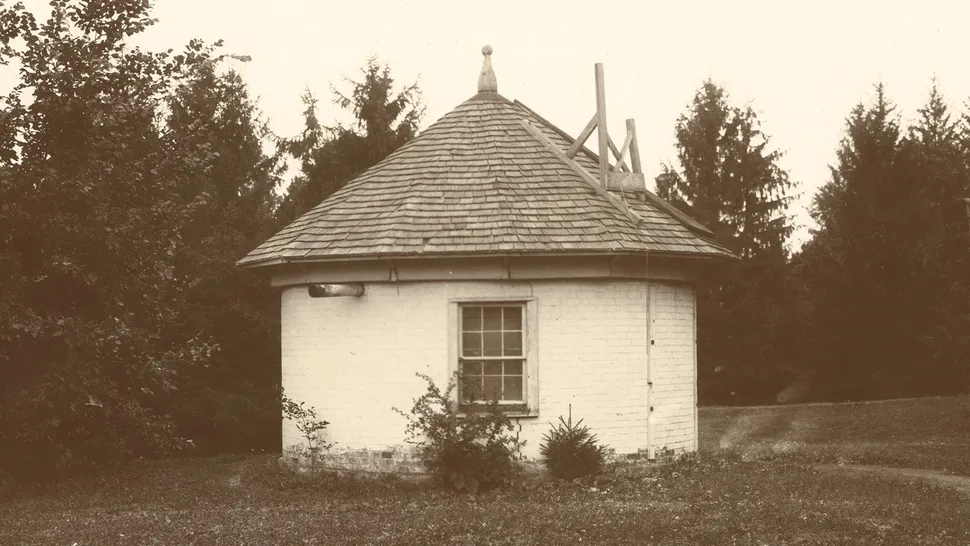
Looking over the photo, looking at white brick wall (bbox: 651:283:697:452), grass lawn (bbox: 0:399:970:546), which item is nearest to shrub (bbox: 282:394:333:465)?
grass lawn (bbox: 0:399:970:546)

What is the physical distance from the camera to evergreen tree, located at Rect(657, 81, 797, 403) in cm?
3184

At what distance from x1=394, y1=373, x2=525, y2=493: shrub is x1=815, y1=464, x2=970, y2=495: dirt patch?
457cm

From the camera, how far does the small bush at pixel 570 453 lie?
1345 cm

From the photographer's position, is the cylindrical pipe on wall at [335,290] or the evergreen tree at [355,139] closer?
the cylindrical pipe on wall at [335,290]

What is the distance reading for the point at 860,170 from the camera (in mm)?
30062

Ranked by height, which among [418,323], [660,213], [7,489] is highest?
[660,213]

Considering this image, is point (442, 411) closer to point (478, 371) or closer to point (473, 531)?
point (478, 371)

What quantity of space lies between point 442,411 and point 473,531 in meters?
3.64

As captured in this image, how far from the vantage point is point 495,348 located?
1387 centimetres

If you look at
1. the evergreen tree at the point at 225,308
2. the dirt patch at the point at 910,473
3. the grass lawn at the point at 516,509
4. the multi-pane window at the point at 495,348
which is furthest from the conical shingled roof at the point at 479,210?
the evergreen tree at the point at 225,308

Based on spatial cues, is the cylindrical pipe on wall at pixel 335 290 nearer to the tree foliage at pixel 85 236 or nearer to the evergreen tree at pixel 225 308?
the tree foliage at pixel 85 236

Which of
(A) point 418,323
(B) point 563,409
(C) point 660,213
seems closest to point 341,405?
(A) point 418,323

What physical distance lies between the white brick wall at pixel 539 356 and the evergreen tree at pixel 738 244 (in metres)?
17.0

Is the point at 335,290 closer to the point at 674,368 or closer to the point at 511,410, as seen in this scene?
the point at 511,410
